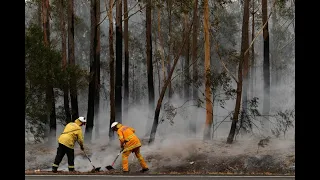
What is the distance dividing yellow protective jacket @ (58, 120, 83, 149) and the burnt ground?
2.91 meters

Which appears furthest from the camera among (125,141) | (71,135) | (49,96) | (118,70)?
(118,70)

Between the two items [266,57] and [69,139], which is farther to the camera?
[266,57]

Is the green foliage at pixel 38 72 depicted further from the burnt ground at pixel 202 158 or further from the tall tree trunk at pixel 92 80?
the tall tree trunk at pixel 92 80

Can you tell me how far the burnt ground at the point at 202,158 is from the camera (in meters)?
15.7

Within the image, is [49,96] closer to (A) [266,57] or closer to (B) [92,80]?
(B) [92,80]

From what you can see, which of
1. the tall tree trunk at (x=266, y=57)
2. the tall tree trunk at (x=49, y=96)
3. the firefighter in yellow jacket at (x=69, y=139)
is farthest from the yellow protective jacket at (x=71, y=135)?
the tall tree trunk at (x=266, y=57)

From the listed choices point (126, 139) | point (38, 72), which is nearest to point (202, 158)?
point (126, 139)

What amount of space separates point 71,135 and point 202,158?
20.2 ft

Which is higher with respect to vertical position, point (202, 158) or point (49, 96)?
point (49, 96)

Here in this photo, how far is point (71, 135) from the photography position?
12.5 m
